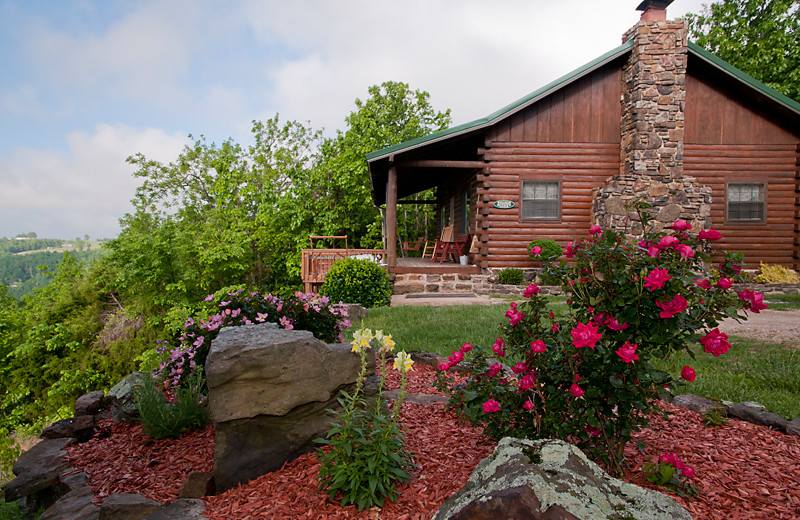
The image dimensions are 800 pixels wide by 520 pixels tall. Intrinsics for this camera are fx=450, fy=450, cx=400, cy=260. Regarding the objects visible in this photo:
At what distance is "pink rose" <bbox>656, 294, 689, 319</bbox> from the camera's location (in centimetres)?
201

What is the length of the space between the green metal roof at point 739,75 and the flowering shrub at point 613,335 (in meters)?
12.0

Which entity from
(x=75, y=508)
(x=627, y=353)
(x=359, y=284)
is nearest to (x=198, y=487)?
(x=75, y=508)

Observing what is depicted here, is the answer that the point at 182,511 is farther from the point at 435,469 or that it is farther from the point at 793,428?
the point at 793,428

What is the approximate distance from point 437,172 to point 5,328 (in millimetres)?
18079

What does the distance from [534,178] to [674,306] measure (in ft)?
36.0

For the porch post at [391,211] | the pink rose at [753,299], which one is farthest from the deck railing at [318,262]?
the pink rose at [753,299]

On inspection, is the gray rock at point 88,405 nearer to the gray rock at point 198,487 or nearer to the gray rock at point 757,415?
the gray rock at point 198,487

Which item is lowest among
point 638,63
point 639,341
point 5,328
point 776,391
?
point 5,328

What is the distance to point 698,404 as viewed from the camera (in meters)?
→ 3.66

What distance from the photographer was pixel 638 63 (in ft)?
37.3

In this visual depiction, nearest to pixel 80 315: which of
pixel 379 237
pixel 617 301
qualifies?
pixel 379 237

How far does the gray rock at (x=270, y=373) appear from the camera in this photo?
261cm

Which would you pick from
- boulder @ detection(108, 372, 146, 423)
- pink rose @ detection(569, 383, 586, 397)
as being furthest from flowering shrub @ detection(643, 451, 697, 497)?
boulder @ detection(108, 372, 146, 423)

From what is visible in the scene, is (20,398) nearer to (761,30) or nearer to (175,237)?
(175,237)
